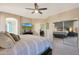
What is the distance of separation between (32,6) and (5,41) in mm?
704

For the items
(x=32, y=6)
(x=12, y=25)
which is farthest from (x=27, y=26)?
(x=32, y=6)

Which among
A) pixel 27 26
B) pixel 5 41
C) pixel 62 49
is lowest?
pixel 62 49

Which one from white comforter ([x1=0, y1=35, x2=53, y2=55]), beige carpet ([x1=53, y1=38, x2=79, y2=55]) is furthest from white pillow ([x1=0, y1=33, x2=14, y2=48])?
beige carpet ([x1=53, y1=38, x2=79, y2=55])

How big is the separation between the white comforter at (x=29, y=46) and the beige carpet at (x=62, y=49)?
12cm

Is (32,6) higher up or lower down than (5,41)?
higher up

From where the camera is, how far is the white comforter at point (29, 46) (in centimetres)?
172

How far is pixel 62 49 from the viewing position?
192 centimetres

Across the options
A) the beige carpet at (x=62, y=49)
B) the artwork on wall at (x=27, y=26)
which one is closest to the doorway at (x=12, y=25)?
the artwork on wall at (x=27, y=26)

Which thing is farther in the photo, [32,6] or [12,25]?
[12,25]

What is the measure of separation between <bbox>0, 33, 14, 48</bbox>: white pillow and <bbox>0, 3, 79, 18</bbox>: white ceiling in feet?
1.40

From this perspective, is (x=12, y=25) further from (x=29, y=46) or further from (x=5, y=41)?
(x=29, y=46)

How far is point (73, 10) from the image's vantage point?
6.04ft
